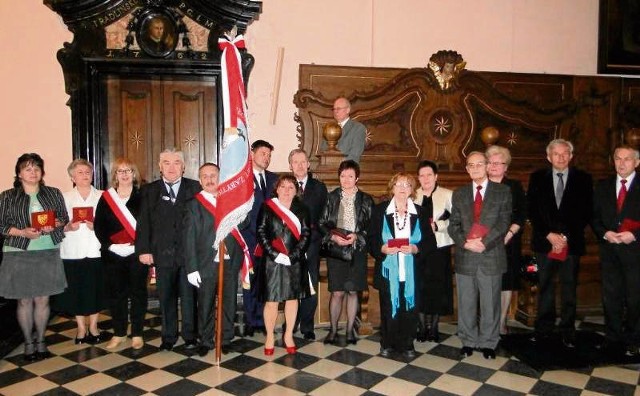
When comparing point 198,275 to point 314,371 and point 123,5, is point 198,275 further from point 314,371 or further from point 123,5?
point 123,5

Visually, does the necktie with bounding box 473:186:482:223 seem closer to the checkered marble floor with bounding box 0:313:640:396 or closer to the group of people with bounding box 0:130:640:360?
the group of people with bounding box 0:130:640:360

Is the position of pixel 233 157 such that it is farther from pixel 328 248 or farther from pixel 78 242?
pixel 78 242

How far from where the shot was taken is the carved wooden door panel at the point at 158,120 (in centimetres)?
589

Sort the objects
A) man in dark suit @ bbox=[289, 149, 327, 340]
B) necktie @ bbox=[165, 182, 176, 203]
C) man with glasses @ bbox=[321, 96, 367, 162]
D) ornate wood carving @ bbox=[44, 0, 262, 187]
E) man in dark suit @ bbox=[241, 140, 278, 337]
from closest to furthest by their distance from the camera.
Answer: necktie @ bbox=[165, 182, 176, 203]
man in dark suit @ bbox=[289, 149, 327, 340]
man in dark suit @ bbox=[241, 140, 278, 337]
man with glasses @ bbox=[321, 96, 367, 162]
ornate wood carving @ bbox=[44, 0, 262, 187]

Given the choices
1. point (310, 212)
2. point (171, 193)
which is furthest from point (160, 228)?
point (310, 212)

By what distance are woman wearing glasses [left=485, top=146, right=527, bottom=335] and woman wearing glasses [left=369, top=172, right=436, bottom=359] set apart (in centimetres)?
66

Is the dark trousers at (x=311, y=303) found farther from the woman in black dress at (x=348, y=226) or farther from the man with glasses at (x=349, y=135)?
the man with glasses at (x=349, y=135)

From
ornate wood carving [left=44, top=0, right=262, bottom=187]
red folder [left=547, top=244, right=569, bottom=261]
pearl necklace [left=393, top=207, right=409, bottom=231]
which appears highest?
ornate wood carving [left=44, top=0, right=262, bottom=187]

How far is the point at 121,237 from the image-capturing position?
13.6 ft

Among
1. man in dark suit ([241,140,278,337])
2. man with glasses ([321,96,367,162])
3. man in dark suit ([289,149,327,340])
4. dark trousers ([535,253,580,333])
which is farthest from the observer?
man with glasses ([321,96,367,162])

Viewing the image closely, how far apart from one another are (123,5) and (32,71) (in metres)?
1.24

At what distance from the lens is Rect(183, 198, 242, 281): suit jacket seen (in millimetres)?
4008

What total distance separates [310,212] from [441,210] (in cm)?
108

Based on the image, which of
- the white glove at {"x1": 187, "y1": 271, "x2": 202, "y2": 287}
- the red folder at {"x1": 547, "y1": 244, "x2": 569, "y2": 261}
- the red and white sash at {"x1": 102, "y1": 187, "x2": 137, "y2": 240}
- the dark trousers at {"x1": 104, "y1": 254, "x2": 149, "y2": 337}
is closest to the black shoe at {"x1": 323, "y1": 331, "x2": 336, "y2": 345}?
the white glove at {"x1": 187, "y1": 271, "x2": 202, "y2": 287}
